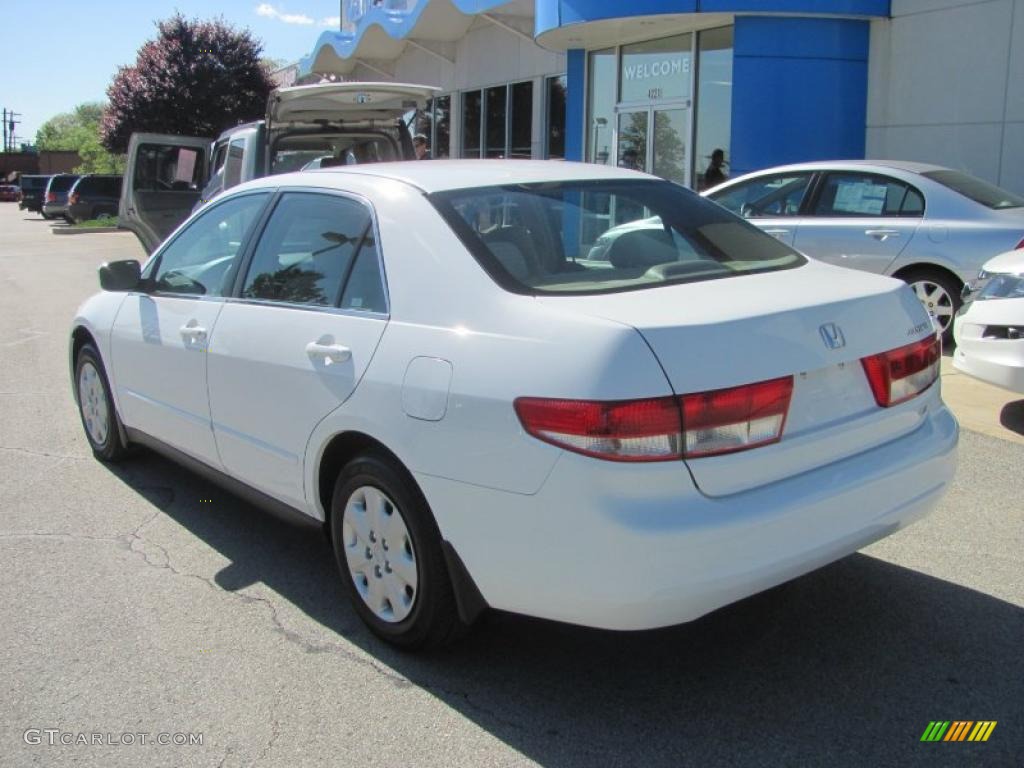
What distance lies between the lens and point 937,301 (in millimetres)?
8250

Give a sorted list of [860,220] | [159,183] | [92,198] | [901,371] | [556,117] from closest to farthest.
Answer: [901,371] → [860,220] → [159,183] → [556,117] → [92,198]

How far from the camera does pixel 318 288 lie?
3826 millimetres

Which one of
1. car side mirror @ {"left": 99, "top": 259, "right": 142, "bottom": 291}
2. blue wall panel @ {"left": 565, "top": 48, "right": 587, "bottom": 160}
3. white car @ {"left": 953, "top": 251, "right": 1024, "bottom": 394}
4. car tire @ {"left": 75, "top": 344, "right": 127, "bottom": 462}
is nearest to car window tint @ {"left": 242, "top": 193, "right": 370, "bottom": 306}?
car side mirror @ {"left": 99, "top": 259, "right": 142, "bottom": 291}

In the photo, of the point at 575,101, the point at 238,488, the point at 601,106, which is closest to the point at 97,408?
the point at 238,488

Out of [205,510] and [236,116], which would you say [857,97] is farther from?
[236,116]

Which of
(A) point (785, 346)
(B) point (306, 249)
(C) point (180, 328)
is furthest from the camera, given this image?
(C) point (180, 328)

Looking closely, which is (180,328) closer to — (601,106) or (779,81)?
(779,81)

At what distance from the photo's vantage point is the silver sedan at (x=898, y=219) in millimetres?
8070

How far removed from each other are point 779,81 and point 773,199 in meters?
4.11

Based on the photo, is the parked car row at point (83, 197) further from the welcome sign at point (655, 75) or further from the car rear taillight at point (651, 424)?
the car rear taillight at point (651, 424)

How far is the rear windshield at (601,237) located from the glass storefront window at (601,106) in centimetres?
1200

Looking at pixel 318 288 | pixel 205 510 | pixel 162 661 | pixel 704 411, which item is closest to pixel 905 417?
pixel 704 411

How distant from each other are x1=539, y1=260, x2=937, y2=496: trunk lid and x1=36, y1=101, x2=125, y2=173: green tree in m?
33.6

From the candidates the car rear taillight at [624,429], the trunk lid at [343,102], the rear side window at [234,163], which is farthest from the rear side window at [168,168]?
the car rear taillight at [624,429]
